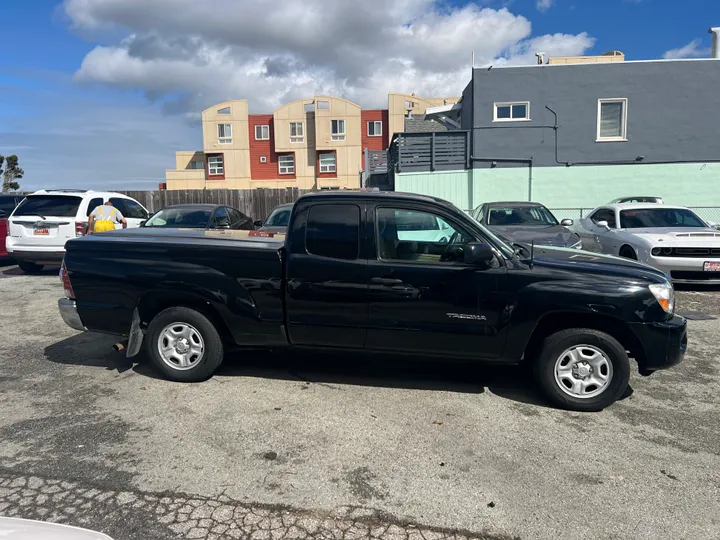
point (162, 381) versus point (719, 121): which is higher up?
point (719, 121)

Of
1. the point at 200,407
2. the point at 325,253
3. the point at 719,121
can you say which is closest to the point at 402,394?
the point at 325,253

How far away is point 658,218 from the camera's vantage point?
10516 millimetres

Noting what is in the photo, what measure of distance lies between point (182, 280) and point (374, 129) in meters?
48.0

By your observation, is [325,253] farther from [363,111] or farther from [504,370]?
[363,111]

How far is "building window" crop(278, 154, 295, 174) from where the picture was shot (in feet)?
168

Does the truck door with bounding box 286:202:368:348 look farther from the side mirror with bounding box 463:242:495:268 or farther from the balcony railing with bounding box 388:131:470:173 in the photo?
the balcony railing with bounding box 388:131:470:173

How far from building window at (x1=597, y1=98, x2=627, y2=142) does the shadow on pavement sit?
16413 millimetres

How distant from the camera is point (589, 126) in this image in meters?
19.0

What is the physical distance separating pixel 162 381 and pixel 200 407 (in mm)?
845

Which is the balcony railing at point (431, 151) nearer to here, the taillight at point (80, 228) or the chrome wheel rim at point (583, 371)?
the taillight at point (80, 228)

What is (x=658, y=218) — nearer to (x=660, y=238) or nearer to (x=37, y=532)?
(x=660, y=238)

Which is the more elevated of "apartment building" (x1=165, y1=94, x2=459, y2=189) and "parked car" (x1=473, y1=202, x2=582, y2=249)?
"apartment building" (x1=165, y1=94, x2=459, y2=189)

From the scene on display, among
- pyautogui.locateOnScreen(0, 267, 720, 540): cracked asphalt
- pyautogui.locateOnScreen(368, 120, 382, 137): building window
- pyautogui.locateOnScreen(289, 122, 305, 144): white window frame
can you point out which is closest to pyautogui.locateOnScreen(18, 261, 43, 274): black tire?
pyautogui.locateOnScreen(0, 267, 720, 540): cracked asphalt

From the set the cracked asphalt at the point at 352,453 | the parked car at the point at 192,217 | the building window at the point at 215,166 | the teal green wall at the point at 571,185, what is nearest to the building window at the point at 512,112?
the teal green wall at the point at 571,185
